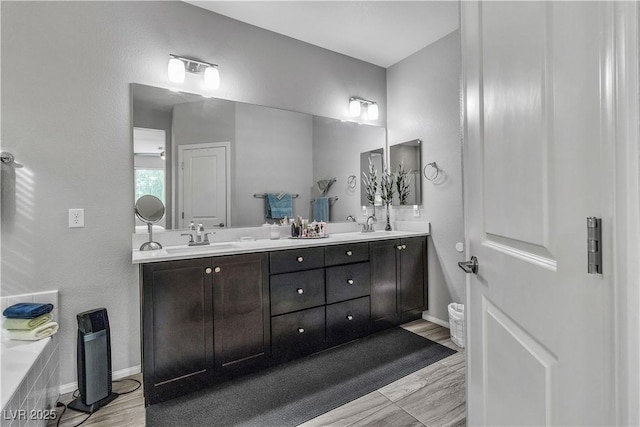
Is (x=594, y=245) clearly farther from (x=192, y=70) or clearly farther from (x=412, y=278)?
(x=192, y=70)

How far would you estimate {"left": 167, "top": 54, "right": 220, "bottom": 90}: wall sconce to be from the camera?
230 centimetres

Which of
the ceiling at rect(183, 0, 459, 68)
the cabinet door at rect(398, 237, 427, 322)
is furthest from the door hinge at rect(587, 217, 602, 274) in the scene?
the ceiling at rect(183, 0, 459, 68)

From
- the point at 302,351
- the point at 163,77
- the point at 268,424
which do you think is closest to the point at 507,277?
the point at 268,424

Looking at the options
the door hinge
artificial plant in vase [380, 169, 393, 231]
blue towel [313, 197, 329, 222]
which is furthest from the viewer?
artificial plant in vase [380, 169, 393, 231]

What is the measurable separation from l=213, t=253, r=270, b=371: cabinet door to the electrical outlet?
0.95 metres

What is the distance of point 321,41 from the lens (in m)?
2.96

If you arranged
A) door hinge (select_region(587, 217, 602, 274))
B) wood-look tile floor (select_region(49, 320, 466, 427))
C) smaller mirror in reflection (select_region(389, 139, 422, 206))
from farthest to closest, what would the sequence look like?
smaller mirror in reflection (select_region(389, 139, 422, 206)) → wood-look tile floor (select_region(49, 320, 466, 427)) → door hinge (select_region(587, 217, 602, 274))

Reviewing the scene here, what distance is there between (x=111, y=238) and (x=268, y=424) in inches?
62.9

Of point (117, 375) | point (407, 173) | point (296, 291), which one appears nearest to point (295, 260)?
point (296, 291)

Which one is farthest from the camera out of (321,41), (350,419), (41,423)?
(321,41)

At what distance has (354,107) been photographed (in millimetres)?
3271

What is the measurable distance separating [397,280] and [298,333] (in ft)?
3.56

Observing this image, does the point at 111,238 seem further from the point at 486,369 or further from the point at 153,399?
the point at 486,369

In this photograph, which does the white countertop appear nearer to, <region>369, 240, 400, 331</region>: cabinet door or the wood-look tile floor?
<region>369, 240, 400, 331</region>: cabinet door
